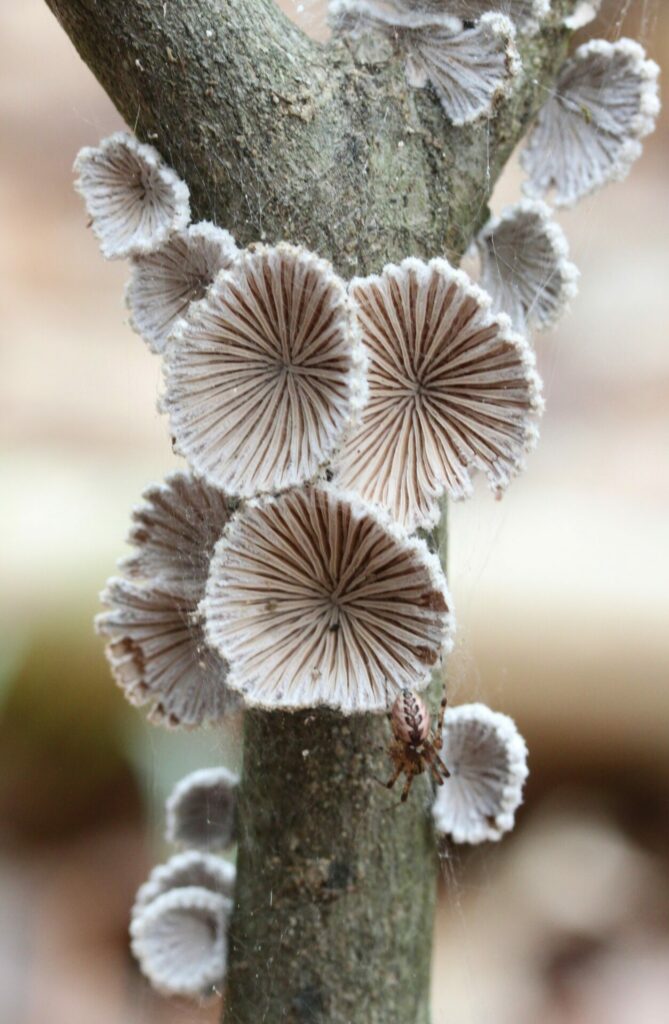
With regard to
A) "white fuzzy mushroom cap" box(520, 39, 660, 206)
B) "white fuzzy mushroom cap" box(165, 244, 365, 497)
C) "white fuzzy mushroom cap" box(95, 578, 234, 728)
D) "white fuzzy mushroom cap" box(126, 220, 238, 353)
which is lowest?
"white fuzzy mushroom cap" box(95, 578, 234, 728)

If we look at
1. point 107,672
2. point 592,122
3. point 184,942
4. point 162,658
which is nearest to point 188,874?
point 184,942

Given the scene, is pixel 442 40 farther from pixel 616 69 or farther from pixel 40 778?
pixel 40 778

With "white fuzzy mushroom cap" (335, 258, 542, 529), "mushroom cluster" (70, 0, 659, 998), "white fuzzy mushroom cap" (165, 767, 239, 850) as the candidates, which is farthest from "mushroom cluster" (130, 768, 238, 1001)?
"white fuzzy mushroom cap" (335, 258, 542, 529)

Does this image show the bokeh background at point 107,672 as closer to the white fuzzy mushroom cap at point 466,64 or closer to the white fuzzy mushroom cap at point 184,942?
the white fuzzy mushroom cap at point 184,942

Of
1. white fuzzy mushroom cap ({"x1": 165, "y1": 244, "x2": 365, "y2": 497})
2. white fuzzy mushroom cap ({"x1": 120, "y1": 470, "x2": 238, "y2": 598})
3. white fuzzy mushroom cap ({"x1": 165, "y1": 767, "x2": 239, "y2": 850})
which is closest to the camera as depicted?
white fuzzy mushroom cap ({"x1": 165, "y1": 244, "x2": 365, "y2": 497})

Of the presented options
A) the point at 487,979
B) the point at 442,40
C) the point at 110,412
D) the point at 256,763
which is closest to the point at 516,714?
the point at 487,979

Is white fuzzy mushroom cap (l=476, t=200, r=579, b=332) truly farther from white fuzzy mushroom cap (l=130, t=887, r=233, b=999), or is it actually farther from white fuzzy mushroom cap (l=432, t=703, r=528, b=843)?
white fuzzy mushroom cap (l=130, t=887, r=233, b=999)
